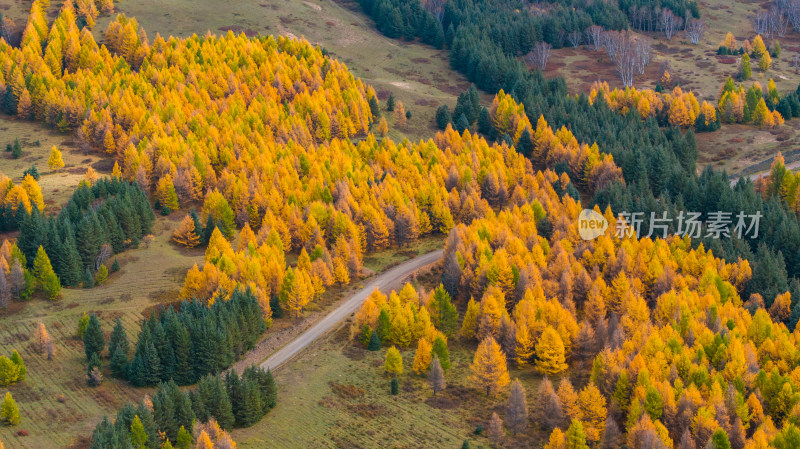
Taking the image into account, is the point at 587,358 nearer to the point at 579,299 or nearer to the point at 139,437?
the point at 579,299

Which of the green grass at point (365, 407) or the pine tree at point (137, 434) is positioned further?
the green grass at point (365, 407)

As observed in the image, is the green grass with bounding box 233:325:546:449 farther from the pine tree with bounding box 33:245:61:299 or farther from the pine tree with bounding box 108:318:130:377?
the pine tree with bounding box 33:245:61:299

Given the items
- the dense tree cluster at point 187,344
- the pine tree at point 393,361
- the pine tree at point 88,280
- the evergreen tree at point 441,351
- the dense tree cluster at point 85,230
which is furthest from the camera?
the dense tree cluster at point 85,230

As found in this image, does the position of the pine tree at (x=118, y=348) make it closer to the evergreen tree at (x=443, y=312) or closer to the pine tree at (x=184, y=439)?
the pine tree at (x=184, y=439)

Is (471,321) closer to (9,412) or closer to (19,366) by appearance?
(19,366)

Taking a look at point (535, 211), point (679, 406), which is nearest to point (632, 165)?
point (535, 211)

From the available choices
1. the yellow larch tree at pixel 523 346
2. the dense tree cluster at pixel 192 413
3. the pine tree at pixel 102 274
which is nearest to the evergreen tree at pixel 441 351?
the yellow larch tree at pixel 523 346
